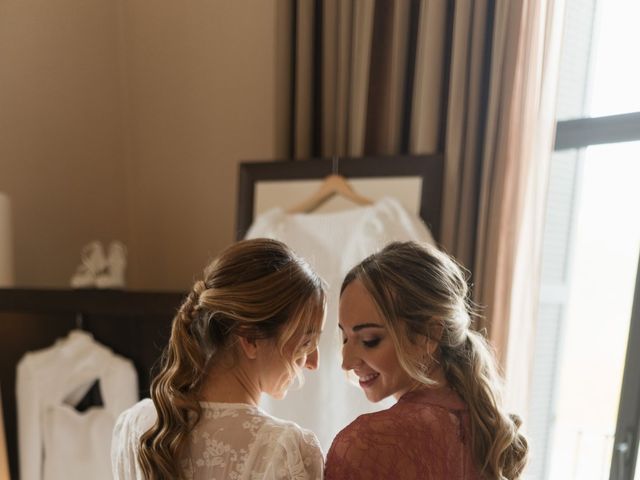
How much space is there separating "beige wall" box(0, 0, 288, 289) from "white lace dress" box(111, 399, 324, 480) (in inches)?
50.8

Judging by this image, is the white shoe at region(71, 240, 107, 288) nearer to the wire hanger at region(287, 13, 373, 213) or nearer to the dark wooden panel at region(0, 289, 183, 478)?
the dark wooden panel at region(0, 289, 183, 478)

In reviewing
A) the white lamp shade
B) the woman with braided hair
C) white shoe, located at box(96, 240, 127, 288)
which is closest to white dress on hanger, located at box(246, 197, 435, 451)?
the woman with braided hair

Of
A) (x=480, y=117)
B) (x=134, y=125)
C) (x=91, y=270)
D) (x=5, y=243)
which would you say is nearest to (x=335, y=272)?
(x=480, y=117)

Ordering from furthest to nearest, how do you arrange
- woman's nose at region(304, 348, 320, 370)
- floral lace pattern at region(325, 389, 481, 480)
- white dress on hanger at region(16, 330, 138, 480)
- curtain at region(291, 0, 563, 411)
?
1. white dress on hanger at region(16, 330, 138, 480)
2. curtain at region(291, 0, 563, 411)
3. woman's nose at region(304, 348, 320, 370)
4. floral lace pattern at region(325, 389, 481, 480)

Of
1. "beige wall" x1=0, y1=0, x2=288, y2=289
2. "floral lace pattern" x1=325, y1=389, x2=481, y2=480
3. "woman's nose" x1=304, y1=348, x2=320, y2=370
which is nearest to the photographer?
"floral lace pattern" x1=325, y1=389, x2=481, y2=480

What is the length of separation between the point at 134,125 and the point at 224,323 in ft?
6.37

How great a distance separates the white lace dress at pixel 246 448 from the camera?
0.90m

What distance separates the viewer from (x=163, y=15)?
8.17 ft

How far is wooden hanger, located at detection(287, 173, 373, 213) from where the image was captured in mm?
1696

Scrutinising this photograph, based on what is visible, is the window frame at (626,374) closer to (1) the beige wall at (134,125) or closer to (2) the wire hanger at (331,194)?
(2) the wire hanger at (331,194)

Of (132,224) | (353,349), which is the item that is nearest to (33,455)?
(132,224)

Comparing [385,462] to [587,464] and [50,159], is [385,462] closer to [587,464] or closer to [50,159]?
[587,464]

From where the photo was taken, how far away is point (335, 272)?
1.55m

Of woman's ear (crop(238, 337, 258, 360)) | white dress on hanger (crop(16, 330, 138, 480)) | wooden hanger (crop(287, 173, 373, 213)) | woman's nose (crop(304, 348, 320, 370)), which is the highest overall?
wooden hanger (crop(287, 173, 373, 213))
